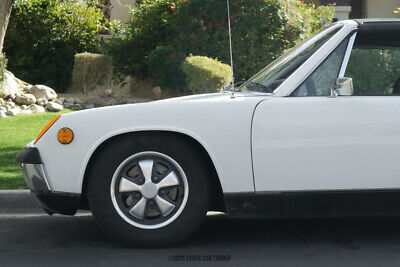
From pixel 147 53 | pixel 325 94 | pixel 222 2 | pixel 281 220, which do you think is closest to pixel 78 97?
pixel 147 53

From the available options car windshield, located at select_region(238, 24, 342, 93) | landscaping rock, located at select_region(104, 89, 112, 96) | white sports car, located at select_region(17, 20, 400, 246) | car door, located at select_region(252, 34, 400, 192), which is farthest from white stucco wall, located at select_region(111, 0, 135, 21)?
car door, located at select_region(252, 34, 400, 192)

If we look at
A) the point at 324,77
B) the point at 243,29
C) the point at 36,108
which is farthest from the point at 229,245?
the point at 243,29

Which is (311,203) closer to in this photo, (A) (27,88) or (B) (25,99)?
(B) (25,99)

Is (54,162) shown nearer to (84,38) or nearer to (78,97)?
(78,97)

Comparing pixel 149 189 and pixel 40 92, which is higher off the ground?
pixel 149 189

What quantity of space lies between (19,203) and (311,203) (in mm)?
2974

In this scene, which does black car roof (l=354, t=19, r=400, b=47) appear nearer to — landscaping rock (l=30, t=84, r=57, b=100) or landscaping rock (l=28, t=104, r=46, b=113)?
landscaping rock (l=28, t=104, r=46, b=113)

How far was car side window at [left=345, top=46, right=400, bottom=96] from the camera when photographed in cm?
517

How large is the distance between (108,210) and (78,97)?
39.2 ft

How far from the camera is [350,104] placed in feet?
16.5

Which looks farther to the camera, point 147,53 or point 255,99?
point 147,53

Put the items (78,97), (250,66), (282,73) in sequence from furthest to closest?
1. (78,97)
2. (250,66)
3. (282,73)

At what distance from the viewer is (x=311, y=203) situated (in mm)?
5035

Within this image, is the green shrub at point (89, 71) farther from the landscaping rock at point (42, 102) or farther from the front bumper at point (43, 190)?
the front bumper at point (43, 190)
